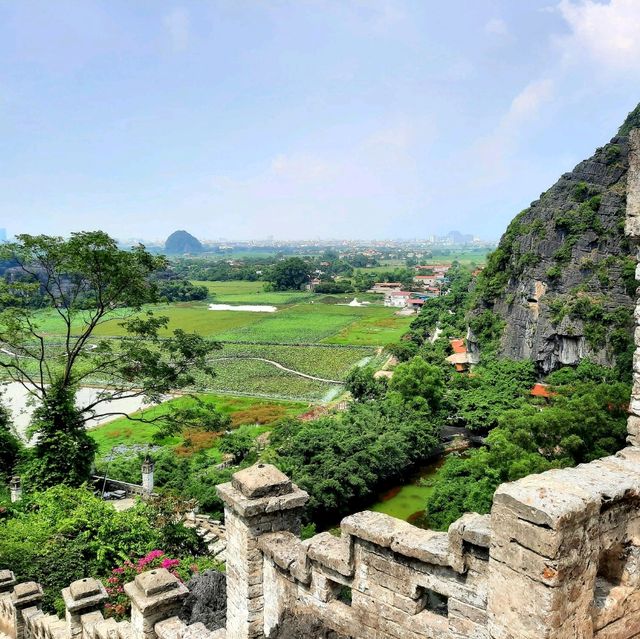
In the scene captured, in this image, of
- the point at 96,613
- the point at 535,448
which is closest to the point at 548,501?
the point at 96,613

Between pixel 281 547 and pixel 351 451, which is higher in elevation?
pixel 281 547

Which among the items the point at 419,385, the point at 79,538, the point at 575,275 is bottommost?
the point at 419,385

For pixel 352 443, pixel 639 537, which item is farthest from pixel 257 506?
pixel 352 443

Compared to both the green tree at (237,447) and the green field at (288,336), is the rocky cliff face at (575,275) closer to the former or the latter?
the green field at (288,336)

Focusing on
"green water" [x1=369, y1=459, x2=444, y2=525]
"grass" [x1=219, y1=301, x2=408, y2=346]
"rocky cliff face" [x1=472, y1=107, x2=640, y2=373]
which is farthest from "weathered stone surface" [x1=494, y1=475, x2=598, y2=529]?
"grass" [x1=219, y1=301, x2=408, y2=346]

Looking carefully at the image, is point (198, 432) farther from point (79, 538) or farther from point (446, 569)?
point (446, 569)

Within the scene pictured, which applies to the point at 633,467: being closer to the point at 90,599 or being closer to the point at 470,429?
the point at 90,599
